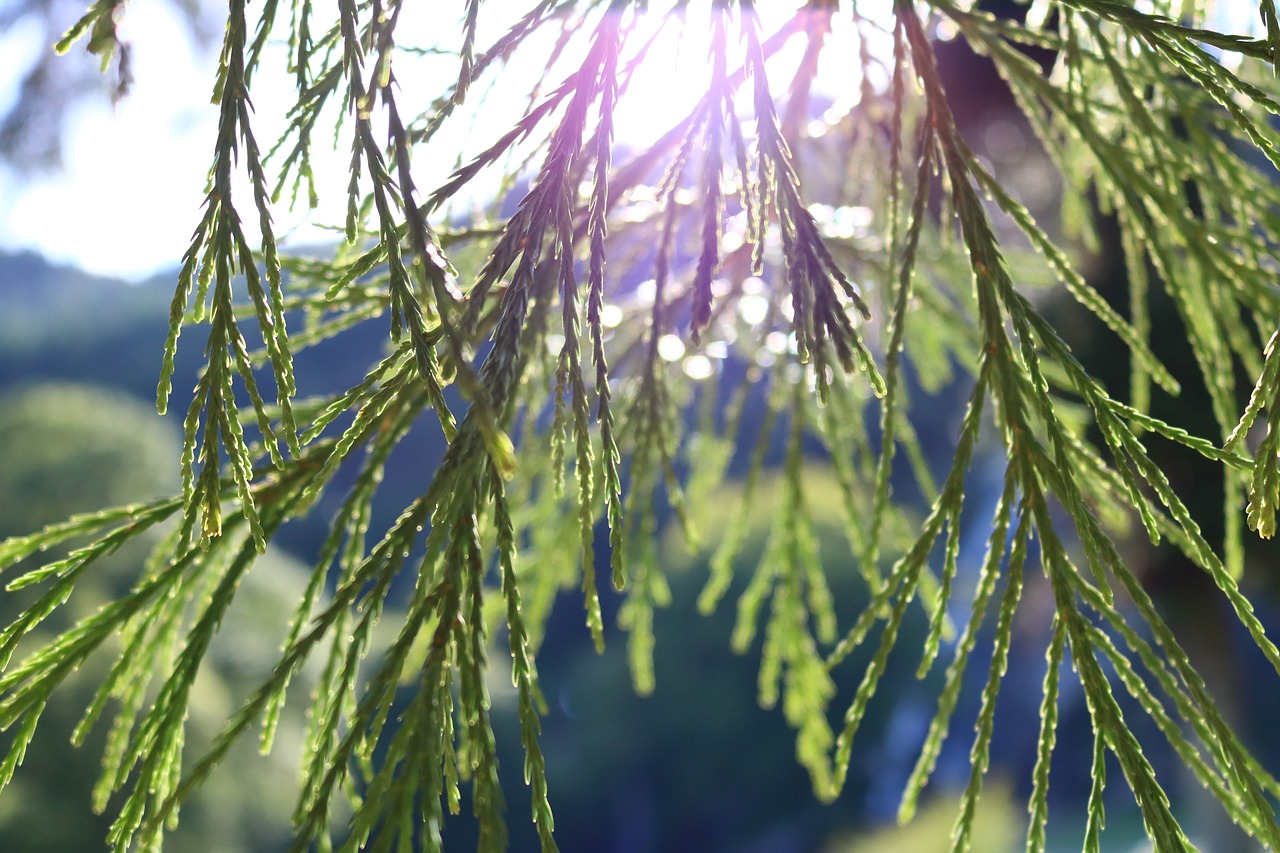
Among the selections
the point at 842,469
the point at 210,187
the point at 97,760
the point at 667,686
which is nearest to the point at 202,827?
the point at 97,760

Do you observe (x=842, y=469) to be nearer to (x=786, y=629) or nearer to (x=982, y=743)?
A: (x=786, y=629)

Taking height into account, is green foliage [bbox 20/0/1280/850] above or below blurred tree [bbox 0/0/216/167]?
below

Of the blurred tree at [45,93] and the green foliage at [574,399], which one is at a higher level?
the blurred tree at [45,93]

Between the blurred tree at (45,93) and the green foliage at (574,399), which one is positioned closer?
the green foliage at (574,399)

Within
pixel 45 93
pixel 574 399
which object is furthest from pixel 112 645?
pixel 574 399

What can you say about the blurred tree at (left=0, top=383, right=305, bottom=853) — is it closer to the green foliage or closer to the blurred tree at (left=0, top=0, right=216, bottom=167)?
the blurred tree at (left=0, top=0, right=216, bottom=167)

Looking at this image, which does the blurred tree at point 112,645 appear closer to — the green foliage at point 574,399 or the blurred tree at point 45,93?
the blurred tree at point 45,93

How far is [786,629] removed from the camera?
153 cm

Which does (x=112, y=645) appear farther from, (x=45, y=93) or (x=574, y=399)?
(x=574, y=399)

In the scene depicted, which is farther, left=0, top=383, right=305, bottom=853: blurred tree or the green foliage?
left=0, top=383, right=305, bottom=853: blurred tree

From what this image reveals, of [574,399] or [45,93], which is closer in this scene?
[574,399]

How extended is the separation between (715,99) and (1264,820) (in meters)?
0.65

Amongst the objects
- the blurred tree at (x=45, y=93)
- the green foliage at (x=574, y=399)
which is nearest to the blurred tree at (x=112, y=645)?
the blurred tree at (x=45, y=93)

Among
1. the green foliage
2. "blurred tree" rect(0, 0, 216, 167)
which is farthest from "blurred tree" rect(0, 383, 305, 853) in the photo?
the green foliage
